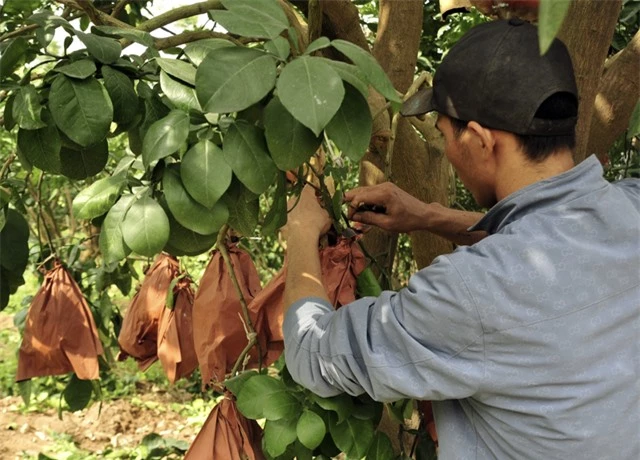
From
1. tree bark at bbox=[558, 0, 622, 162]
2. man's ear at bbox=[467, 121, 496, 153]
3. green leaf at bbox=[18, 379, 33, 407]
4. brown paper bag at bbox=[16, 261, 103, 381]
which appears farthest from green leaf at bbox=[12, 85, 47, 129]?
green leaf at bbox=[18, 379, 33, 407]

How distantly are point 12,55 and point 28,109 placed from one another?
7.6 inches

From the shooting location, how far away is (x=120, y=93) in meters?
1.41

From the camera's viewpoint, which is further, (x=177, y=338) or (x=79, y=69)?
(x=177, y=338)

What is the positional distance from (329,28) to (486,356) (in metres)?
1.34

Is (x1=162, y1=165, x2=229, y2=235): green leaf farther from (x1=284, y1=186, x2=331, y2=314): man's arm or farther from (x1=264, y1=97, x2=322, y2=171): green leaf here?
(x1=284, y1=186, x2=331, y2=314): man's arm

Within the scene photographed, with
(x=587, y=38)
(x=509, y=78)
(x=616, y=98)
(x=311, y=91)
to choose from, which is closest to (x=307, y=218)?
(x=509, y=78)

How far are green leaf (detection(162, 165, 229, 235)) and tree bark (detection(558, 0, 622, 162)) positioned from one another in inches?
39.9

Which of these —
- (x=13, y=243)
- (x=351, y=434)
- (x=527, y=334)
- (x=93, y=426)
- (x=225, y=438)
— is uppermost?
(x=527, y=334)

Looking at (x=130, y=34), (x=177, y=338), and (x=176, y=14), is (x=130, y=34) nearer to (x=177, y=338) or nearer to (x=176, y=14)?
(x=176, y=14)

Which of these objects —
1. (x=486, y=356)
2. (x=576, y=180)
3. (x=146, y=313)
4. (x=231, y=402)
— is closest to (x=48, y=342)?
(x=146, y=313)

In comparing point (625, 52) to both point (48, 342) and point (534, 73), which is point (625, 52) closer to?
point (534, 73)

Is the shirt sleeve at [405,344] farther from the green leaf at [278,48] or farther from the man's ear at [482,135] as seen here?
the green leaf at [278,48]

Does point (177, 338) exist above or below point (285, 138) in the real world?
below

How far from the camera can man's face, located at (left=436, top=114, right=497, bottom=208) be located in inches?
59.1
